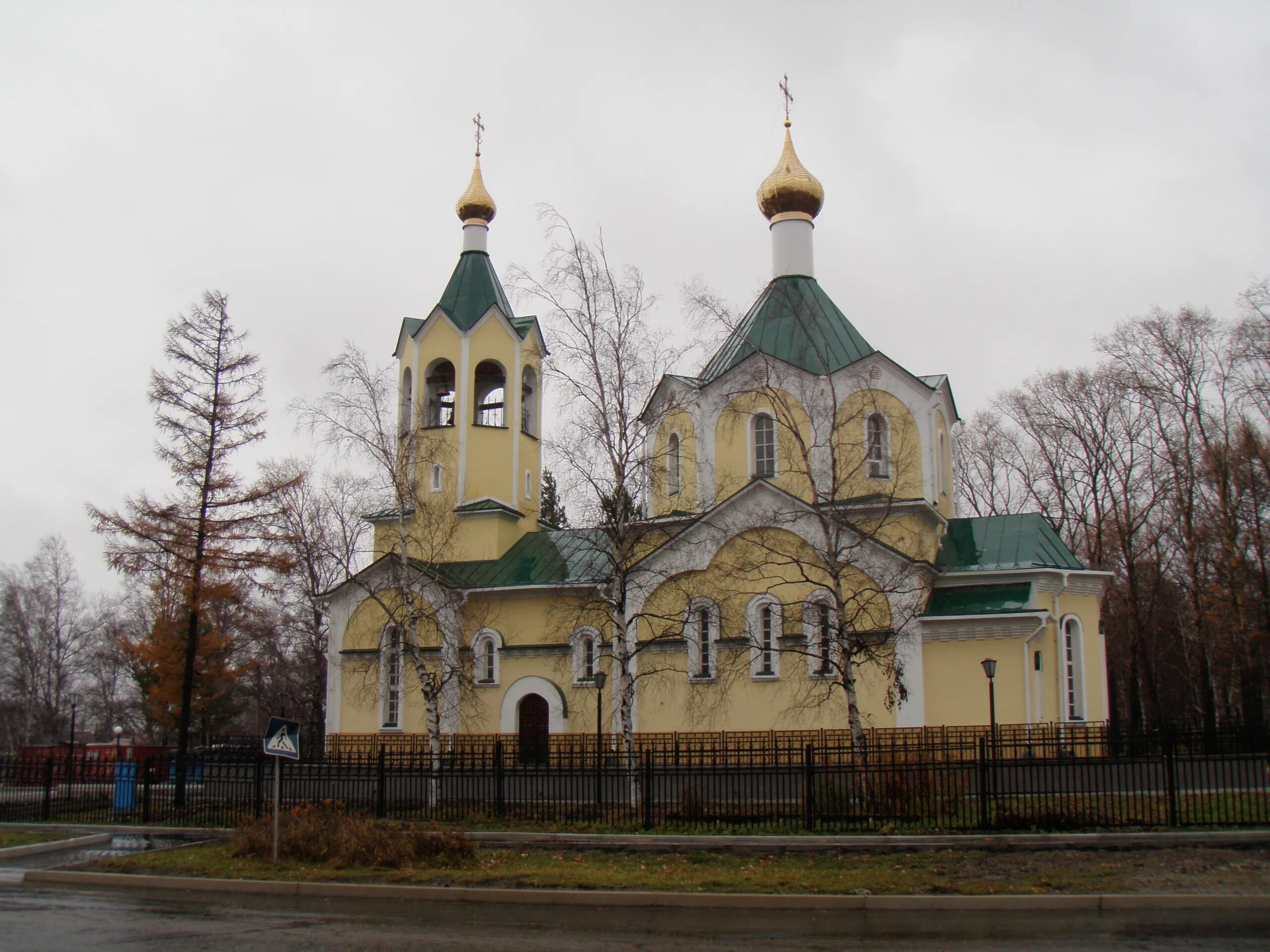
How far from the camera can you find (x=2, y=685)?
5484cm

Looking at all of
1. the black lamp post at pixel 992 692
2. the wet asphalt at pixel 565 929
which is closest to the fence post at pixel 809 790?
the black lamp post at pixel 992 692

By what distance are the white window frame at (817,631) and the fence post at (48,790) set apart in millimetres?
13294

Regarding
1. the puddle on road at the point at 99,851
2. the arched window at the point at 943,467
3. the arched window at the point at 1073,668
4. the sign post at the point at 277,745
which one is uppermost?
the arched window at the point at 943,467

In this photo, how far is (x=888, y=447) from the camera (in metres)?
24.4

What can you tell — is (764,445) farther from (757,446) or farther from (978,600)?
(978,600)

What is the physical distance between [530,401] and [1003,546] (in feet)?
45.2

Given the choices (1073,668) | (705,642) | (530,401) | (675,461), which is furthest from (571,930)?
(530,401)

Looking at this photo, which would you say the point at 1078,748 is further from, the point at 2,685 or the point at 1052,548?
the point at 2,685

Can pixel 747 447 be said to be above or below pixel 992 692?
above

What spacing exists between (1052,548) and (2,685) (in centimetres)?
5283

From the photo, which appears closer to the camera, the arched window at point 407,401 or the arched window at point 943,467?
the arched window at point 943,467

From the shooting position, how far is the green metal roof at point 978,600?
2172 cm

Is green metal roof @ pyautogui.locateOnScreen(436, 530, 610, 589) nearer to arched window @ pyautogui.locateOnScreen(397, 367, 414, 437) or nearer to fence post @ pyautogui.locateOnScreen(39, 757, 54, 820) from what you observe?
arched window @ pyautogui.locateOnScreen(397, 367, 414, 437)

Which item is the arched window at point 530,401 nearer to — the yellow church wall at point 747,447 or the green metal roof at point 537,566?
the green metal roof at point 537,566
